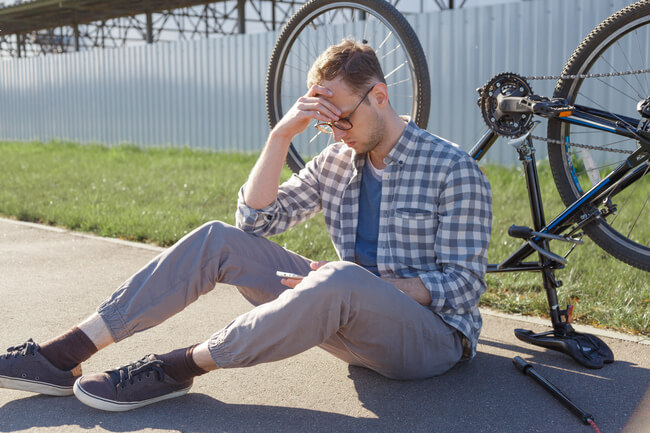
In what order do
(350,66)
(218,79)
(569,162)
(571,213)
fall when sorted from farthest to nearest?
(218,79)
(569,162)
(571,213)
(350,66)

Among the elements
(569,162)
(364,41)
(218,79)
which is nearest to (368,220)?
(364,41)

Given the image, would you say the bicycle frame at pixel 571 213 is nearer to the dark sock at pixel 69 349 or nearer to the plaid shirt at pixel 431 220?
the plaid shirt at pixel 431 220

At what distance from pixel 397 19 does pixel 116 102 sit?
41.1ft

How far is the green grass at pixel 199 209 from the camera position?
11.7 ft

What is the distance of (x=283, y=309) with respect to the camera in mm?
2123

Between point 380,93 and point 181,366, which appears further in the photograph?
point 380,93

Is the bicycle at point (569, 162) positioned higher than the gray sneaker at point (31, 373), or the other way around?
the bicycle at point (569, 162)

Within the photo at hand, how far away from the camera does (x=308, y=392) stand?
2.51 m

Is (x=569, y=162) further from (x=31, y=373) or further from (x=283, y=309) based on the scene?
(x=31, y=373)

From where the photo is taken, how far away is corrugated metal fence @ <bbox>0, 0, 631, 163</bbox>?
8727 millimetres

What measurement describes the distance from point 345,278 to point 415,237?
0.42m

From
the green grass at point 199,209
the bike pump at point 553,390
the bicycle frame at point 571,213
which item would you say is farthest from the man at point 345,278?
the green grass at point 199,209

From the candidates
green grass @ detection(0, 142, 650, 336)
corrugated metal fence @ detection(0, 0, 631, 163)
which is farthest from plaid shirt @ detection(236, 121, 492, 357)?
corrugated metal fence @ detection(0, 0, 631, 163)

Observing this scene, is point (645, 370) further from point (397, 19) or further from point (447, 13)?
point (447, 13)
